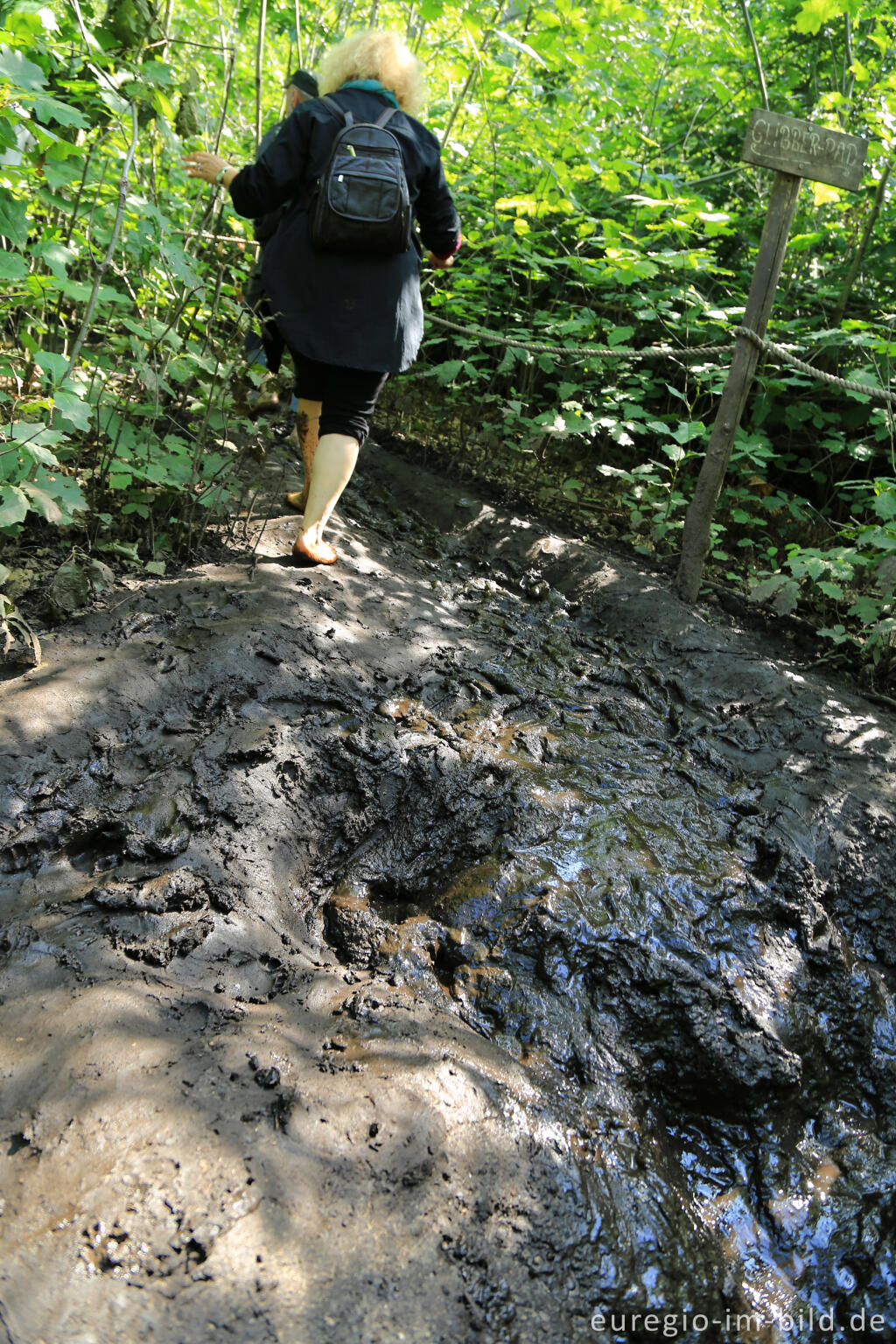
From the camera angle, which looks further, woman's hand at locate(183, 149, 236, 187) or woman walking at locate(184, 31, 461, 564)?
woman's hand at locate(183, 149, 236, 187)

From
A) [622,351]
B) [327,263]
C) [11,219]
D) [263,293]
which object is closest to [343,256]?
[327,263]

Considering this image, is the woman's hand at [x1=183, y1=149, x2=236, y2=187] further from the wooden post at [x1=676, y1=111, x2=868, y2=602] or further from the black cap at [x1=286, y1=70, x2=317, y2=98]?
the wooden post at [x1=676, y1=111, x2=868, y2=602]

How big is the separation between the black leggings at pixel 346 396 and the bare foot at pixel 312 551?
416 millimetres

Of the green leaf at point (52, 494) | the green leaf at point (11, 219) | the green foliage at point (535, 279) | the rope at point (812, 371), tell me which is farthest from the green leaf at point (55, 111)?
the rope at point (812, 371)

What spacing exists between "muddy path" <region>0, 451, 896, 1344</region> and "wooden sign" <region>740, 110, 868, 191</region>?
2.07 m

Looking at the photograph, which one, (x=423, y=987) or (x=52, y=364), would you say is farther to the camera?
(x=52, y=364)

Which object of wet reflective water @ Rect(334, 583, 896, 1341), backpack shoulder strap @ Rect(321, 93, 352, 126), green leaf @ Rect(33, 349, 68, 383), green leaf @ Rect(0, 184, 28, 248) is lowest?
wet reflective water @ Rect(334, 583, 896, 1341)

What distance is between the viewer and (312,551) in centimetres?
312

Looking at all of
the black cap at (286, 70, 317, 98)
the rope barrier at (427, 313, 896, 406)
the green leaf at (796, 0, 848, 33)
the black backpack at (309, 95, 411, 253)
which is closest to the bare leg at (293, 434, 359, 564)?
the black backpack at (309, 95, 411, 253)

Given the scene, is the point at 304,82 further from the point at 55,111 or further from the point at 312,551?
the point at 312,551

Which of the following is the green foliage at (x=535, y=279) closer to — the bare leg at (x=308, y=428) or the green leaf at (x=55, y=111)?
the green leaf at (x=55, y=111)

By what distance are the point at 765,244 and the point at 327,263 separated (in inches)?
77.9

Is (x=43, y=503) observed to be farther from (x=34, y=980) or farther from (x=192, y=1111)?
(x=192, y=1111)

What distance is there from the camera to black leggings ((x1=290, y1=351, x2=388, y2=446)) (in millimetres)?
2865
